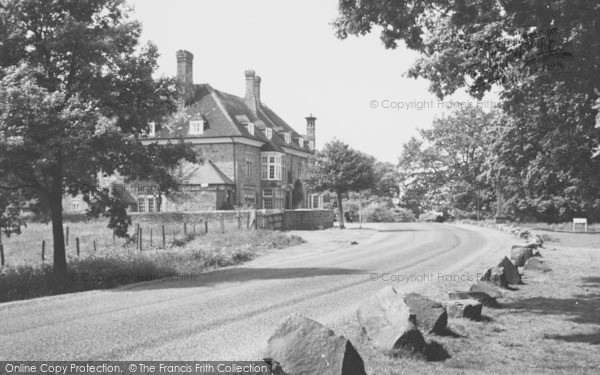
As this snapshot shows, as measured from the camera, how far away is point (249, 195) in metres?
55.2

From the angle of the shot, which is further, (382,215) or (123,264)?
(382,215)

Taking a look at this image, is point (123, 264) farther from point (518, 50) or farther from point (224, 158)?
point (224, 158)

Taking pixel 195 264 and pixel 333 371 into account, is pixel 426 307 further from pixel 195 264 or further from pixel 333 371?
pixel 195 264

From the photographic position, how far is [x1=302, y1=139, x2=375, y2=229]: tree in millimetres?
46562

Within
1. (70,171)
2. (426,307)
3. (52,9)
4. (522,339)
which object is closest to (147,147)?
(70,171)

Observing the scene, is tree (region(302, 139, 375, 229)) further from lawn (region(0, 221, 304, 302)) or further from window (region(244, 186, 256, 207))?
lawn (region(0, 221, 304, 302))

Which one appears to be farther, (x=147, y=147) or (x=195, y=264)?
(x=195, y=264)

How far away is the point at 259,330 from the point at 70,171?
923 cm

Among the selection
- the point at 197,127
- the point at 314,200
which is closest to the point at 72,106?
the point at 197,127

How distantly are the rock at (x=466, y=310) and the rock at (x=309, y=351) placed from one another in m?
4.24

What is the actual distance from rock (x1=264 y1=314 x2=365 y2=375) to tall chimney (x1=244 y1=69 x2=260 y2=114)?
5750 cm

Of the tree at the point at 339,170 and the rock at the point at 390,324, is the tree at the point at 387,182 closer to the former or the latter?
the tree at the point at 339,170

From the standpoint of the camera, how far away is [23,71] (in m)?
15.2

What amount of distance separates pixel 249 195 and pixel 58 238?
38557 mm
